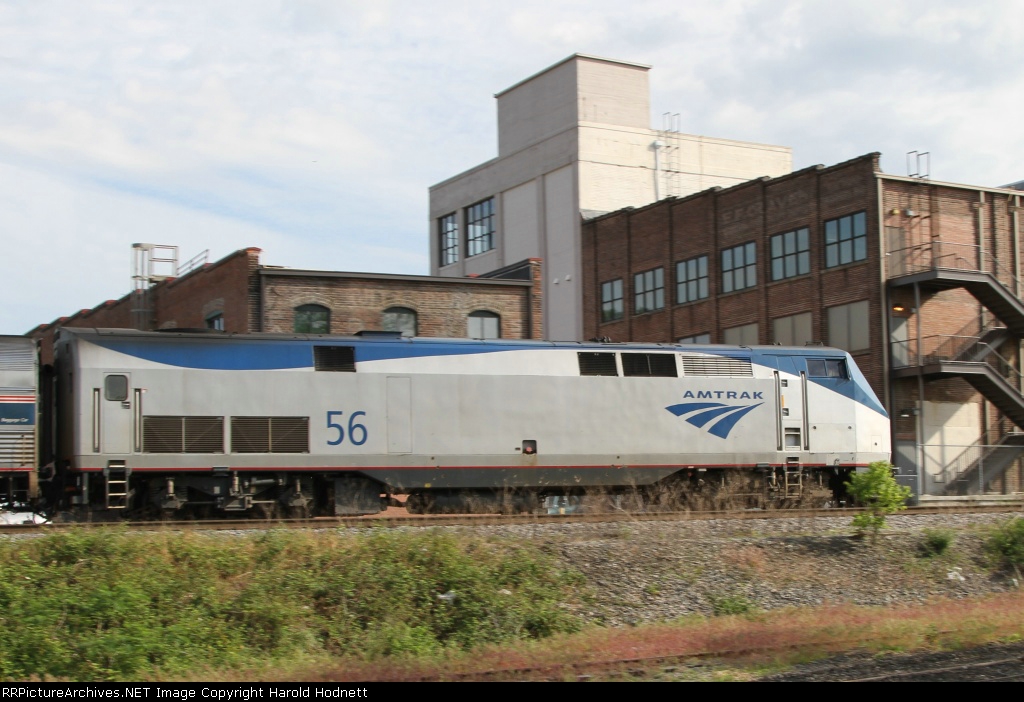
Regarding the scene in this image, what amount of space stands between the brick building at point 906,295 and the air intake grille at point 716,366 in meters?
15.3

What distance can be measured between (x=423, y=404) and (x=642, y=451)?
484cm

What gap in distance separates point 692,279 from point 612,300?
5159 millimetres

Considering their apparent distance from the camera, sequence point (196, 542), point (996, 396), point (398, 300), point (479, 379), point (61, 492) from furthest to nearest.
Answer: point (996, 396)
point (398, 300)
point (479, 379)
point (61, 492)
point (196, 542)

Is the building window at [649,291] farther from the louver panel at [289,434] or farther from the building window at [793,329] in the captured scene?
the louver panel at [289,434]

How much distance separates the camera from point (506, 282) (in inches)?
1427

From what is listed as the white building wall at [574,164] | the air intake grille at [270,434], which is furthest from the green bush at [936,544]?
the white building wall at [574,164]

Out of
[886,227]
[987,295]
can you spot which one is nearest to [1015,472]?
[987,295]

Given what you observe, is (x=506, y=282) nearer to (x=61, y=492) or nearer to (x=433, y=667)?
(x=61, y=492)

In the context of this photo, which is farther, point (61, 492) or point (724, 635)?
point (61, 492)

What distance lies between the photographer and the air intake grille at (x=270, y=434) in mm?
20656

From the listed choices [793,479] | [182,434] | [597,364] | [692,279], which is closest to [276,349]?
[182,434]

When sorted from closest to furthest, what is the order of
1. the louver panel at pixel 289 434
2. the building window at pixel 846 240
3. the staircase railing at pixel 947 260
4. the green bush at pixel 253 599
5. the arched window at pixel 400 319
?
the green bush at pixel 253 599, the louver panel at pixel 289 434, the arched window at pixel 400 319, the staircase railing at pixel 947 260, the building window at pixel 846 240

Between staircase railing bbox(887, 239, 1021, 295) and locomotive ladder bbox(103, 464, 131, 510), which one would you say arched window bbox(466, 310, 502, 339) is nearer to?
staircase railing bbox(887, 239, 1021, 295)

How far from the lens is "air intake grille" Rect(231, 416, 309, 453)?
20.7 metres
